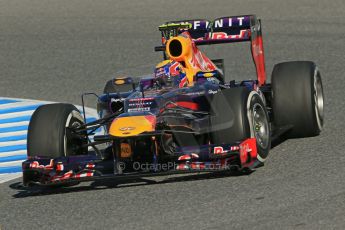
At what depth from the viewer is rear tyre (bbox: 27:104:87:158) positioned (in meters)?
9.72

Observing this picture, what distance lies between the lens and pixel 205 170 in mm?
9227

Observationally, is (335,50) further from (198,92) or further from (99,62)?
(198,92)

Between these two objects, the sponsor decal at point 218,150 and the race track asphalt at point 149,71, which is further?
the sponsor decal at point 218,150

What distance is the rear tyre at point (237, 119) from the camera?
952 centimetres

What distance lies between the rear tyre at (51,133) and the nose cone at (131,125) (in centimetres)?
65

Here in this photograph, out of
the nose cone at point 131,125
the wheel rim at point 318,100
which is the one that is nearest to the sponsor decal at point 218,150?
the nose cone at point 131,125

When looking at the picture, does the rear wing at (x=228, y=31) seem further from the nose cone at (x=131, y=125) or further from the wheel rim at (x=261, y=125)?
the nose cone at (x=131, y=125)

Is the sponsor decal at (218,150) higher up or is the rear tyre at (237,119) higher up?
the rear tyre at (237,119)

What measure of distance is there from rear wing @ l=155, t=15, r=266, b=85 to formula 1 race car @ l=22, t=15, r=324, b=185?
22.2 inches

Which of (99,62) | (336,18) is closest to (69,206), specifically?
(99,62)

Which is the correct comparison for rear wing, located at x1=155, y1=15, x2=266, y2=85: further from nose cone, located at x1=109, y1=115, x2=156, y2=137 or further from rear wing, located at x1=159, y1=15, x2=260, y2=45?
nose cone, located at x1=109, y1=115, x2=156, y2=137

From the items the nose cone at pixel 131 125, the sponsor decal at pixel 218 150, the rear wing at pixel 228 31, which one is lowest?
the sponsor decal at pixel 218 150

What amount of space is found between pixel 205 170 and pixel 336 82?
16.9 ft

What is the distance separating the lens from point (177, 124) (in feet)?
31.8
